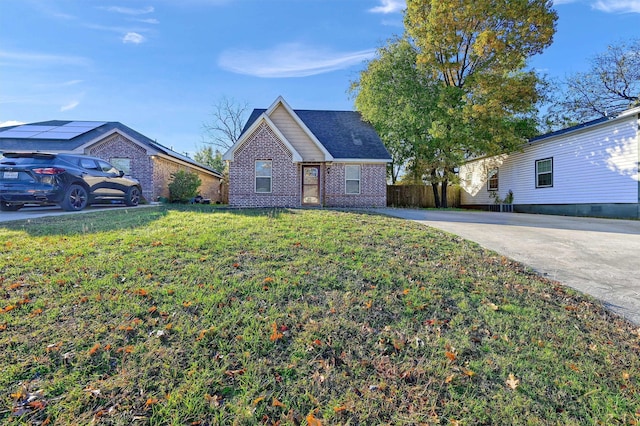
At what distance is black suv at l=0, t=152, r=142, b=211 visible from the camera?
8.97 m

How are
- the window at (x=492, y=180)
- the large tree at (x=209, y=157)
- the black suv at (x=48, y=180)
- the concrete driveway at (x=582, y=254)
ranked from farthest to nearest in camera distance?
the large tree at (x=209, y=157) → the window at (x=492, y=180) → the black suv at (x=48, y=180) → the concrete driveway at (x=582, y=254)

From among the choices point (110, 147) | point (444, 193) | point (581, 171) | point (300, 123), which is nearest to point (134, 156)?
point (110, 147)

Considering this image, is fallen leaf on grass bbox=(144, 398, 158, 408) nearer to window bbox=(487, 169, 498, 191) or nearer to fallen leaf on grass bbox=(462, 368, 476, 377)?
fallen leaf on grass bbox=(462, 368, 476, 377)

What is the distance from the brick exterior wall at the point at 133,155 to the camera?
15.7 m

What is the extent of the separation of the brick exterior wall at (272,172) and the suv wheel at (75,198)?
19.0 ft

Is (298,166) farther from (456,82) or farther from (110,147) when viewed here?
(456,82)

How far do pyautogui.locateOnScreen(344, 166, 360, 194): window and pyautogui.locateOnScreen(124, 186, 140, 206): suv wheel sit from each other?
9.41m

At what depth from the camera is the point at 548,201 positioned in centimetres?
1528

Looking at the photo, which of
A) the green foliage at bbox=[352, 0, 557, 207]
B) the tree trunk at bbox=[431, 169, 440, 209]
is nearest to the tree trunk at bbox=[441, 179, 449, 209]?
the green foliage at bbox=[352, 0, 557, 207]

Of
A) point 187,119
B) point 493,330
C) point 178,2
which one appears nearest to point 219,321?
point 493,330

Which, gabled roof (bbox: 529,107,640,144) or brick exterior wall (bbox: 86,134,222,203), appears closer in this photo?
gabled roof (bbox: 529,107,640,144)

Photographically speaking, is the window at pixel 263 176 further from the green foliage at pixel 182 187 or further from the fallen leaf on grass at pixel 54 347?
the fallen leaf on grass at pixel 54 347

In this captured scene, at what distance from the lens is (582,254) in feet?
19.2

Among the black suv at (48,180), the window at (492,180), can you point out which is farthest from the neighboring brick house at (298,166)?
the window at (492,180)
